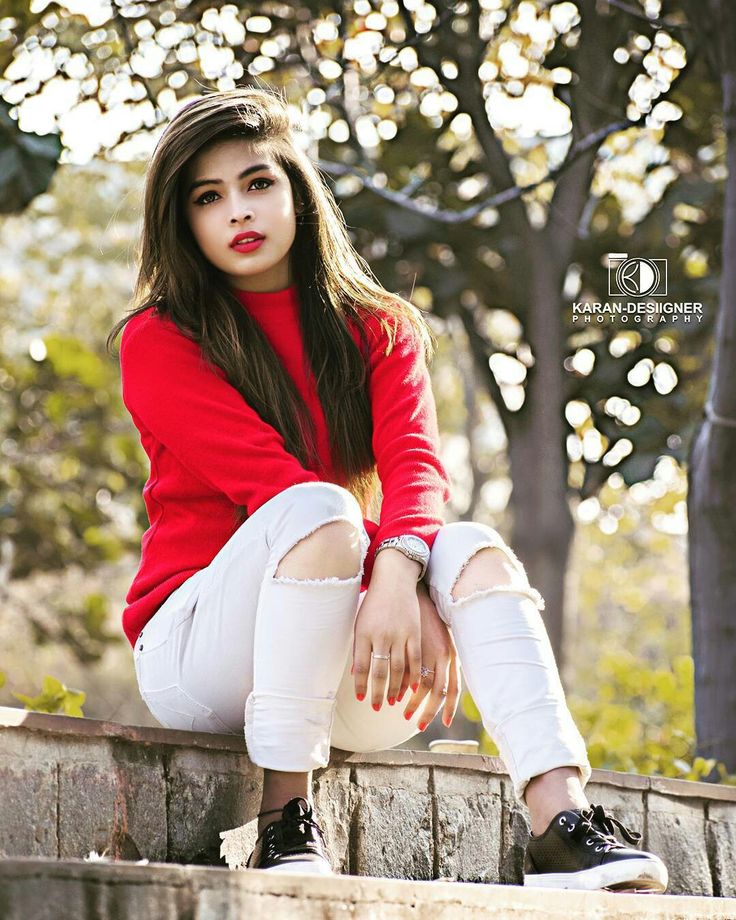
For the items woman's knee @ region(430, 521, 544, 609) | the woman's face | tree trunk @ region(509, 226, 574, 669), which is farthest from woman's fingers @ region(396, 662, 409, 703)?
tree trunk @ region(509, 226, 574, 669)

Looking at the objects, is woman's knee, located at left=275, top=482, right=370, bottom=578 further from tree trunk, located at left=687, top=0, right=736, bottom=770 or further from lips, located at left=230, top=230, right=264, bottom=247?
tree trunk, located at left=687, top=0, right=736, bottom=770

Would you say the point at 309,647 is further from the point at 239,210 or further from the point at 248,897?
the point at 239,210

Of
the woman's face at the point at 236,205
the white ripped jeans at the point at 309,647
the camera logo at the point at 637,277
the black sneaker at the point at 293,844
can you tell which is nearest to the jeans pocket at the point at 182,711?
the white ripped jeans at the point at 309,647

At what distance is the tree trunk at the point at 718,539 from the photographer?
3.62 metres

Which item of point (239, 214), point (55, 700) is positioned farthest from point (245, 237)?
point (55, 700)

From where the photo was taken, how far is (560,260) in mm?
4875

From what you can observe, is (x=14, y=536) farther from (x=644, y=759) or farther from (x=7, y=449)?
(x=644, y=759)

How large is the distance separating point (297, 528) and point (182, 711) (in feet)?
Answer: 1.34

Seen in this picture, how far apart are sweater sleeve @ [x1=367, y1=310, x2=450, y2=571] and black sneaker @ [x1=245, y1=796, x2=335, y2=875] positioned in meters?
0.42

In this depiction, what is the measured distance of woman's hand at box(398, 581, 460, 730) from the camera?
1944 mm

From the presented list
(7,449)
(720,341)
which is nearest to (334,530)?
(720,341)

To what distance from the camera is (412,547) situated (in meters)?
1.95

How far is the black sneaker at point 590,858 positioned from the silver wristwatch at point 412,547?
0.42 meters

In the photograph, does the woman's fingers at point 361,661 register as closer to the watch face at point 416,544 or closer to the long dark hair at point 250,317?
the watch face at point 416,544
